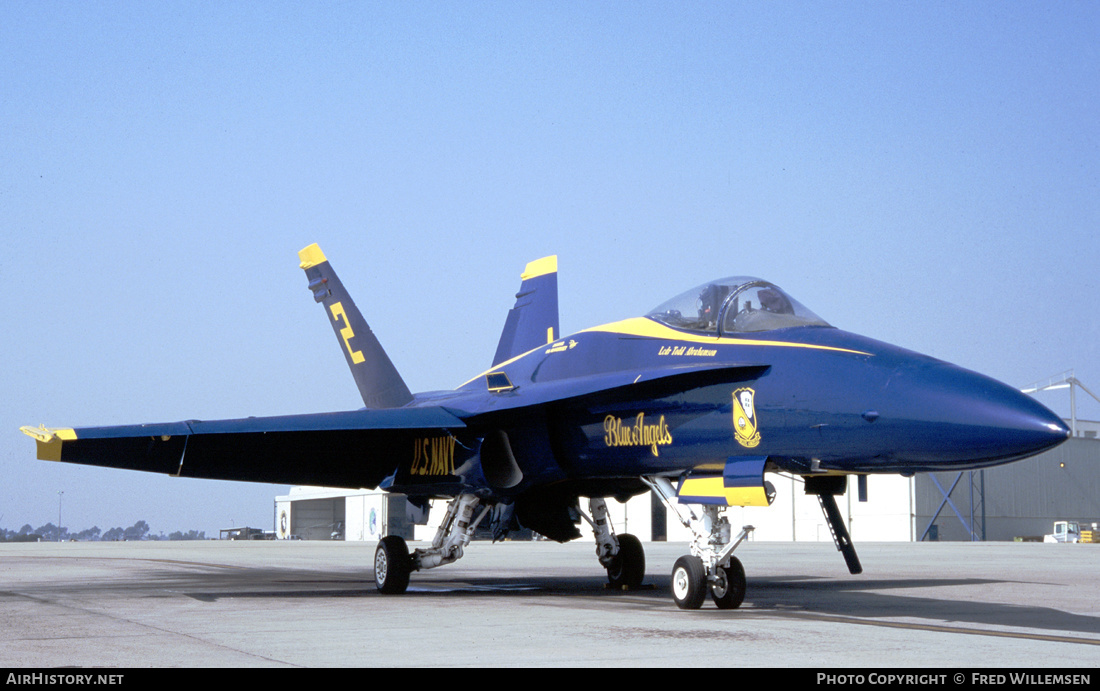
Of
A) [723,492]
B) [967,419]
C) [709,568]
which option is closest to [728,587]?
[709,568]

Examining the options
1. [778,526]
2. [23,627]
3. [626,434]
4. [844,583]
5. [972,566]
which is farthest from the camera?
[778,526]

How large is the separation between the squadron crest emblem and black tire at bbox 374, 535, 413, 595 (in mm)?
4887

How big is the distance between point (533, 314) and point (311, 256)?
379 cm

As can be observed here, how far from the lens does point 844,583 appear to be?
47.2 feet

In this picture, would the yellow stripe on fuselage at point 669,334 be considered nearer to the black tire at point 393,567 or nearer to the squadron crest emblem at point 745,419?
the squadron crest emblem at point 745,419

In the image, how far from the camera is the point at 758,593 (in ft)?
39.3

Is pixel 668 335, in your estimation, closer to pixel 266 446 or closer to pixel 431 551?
pixel 431 551

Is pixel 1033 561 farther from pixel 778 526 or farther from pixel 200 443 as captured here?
pixel 778 526

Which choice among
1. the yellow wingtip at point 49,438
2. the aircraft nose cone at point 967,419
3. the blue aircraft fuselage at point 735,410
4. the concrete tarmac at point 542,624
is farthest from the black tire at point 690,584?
the yellow wingtip at point 49,438

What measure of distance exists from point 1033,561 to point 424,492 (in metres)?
15.2

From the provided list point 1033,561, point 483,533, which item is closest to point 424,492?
point 483,533

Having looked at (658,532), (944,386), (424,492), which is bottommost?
(658,532)

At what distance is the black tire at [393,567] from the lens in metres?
12.2

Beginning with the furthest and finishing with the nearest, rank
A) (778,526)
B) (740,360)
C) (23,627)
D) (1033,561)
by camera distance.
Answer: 1. (778,526)
2. (1033,561)
3. (740,360)
4. (23,627)
